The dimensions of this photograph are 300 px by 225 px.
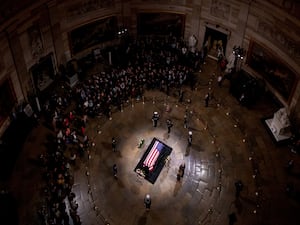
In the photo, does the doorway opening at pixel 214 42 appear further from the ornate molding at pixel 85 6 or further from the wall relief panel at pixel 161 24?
the ornate molding at pixel 85 6

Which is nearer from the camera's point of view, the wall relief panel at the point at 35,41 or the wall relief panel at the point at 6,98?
the wall relief panel at the point at 6,98

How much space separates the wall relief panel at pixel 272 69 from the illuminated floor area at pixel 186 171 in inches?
73.8

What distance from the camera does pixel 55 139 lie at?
28.0 meters

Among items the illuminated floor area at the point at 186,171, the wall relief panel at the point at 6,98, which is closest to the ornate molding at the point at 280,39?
the illuminated floor area at the point at 186,171

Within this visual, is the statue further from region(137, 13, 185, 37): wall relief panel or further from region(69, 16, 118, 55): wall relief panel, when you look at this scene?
region(69, 16, 118, 55): wall relief panel

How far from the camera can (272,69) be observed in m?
29.5

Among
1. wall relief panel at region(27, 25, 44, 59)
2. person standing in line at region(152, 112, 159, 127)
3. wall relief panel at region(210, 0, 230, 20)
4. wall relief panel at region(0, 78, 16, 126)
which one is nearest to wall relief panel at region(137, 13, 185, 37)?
wall relief panel at region(210, 0, 230, 20)

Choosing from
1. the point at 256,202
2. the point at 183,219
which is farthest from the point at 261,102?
the point at 183,219

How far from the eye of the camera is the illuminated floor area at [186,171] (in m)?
24.6

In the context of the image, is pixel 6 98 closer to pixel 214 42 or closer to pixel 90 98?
pixel 90 98

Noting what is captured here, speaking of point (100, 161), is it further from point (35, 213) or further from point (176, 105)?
point (176, 105)

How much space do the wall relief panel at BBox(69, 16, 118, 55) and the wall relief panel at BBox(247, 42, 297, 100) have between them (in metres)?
10.9

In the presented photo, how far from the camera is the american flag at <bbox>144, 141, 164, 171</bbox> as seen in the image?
2642 cm

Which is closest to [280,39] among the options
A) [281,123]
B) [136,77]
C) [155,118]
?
[281,123]
